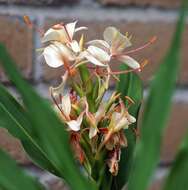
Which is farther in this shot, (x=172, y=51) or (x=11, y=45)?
(x=11, y=45)

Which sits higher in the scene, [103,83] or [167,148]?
[103,83]

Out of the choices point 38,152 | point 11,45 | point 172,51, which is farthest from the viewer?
point 11,45

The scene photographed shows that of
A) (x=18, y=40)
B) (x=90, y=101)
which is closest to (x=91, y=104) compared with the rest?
(x=90, y=101)

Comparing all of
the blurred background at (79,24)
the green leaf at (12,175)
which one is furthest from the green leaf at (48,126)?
the blurred background at (79,24)

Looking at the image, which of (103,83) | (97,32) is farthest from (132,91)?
(97,32)

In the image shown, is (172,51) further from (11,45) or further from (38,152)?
(11,45)

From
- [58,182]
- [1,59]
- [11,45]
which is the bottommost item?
[58,182]
